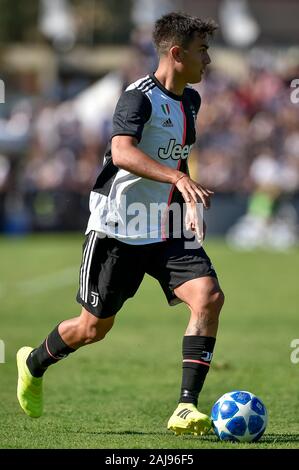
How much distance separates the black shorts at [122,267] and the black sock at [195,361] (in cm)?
33

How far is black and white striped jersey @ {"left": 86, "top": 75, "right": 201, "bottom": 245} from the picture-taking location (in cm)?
697

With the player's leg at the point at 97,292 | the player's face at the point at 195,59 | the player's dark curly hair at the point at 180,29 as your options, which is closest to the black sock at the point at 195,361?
the player's leg at the point at 97,292

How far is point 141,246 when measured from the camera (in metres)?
7.07

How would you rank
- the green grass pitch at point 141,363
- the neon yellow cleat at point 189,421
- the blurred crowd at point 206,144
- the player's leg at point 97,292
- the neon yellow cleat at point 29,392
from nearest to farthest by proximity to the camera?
Result: the neon yellow cleat at point 189,421 → the green grass pitch at point 141,363 → the player's leg at point 97,292 → the neon yellow cleat at point 29,392 → the blurred crowd at point 206,144

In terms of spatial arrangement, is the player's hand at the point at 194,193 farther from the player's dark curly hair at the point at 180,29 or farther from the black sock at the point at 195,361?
the player's dark curly hair at the point at 180,29

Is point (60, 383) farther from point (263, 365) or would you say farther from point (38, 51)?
point (38, 51)

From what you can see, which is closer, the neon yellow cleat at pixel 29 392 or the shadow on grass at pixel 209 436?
the shadow on grass at pixel 209 436

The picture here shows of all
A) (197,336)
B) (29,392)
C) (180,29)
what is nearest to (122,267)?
(197,336)

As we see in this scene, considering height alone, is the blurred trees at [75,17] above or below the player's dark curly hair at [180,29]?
below

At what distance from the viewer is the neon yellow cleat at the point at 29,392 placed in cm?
735

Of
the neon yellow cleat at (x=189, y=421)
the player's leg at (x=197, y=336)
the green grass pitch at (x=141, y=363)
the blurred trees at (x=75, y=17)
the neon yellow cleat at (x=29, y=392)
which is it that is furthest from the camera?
the blurred trees at (x=75, y=17)

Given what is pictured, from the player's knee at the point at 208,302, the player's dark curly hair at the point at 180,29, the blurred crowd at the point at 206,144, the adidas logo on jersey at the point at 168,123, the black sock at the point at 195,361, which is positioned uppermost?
the player's dark curly hair at the point at 180,29

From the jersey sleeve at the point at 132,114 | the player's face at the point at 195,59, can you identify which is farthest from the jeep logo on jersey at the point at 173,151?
the player's face at the point at 195,59

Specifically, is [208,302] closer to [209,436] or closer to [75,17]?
[209,436]
